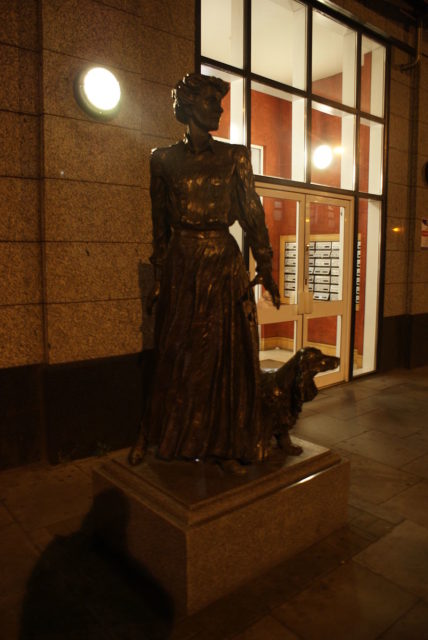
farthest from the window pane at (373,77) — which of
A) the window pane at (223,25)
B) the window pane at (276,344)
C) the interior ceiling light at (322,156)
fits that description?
the window pane at (276,344)

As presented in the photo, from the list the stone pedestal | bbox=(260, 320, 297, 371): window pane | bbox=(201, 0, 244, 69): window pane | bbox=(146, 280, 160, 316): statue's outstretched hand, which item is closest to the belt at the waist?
bbox=(146, 280, 160, 316): statue's outstretched hand

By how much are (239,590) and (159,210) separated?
6.33ft

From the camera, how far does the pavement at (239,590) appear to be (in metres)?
2.18

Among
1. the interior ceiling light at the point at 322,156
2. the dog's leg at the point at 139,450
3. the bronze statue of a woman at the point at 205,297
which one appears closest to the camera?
the bronze statue of a woman at the point at 205,297

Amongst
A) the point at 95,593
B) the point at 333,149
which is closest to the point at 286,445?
the point at 95,593

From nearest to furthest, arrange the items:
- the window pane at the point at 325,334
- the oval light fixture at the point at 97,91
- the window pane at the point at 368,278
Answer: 1. the oval light fixture at the point at 97,91
2. the window pane at the point at 368,278
3. the window pane at the point at 325,334

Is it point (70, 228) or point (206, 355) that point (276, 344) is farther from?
point (206, 355)

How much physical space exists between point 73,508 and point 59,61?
10.4 feet

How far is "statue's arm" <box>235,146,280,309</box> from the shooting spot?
2.67 metres

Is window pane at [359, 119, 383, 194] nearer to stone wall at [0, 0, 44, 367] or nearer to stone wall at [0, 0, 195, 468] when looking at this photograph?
stone wall at [0, 0, 195, 468]

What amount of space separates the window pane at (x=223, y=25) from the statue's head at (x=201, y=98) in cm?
316

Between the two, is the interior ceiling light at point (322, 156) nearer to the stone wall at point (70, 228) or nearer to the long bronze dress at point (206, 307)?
the stone wall at point (70, 228)

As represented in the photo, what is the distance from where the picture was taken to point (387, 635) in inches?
83.8

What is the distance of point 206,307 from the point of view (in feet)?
8.64
